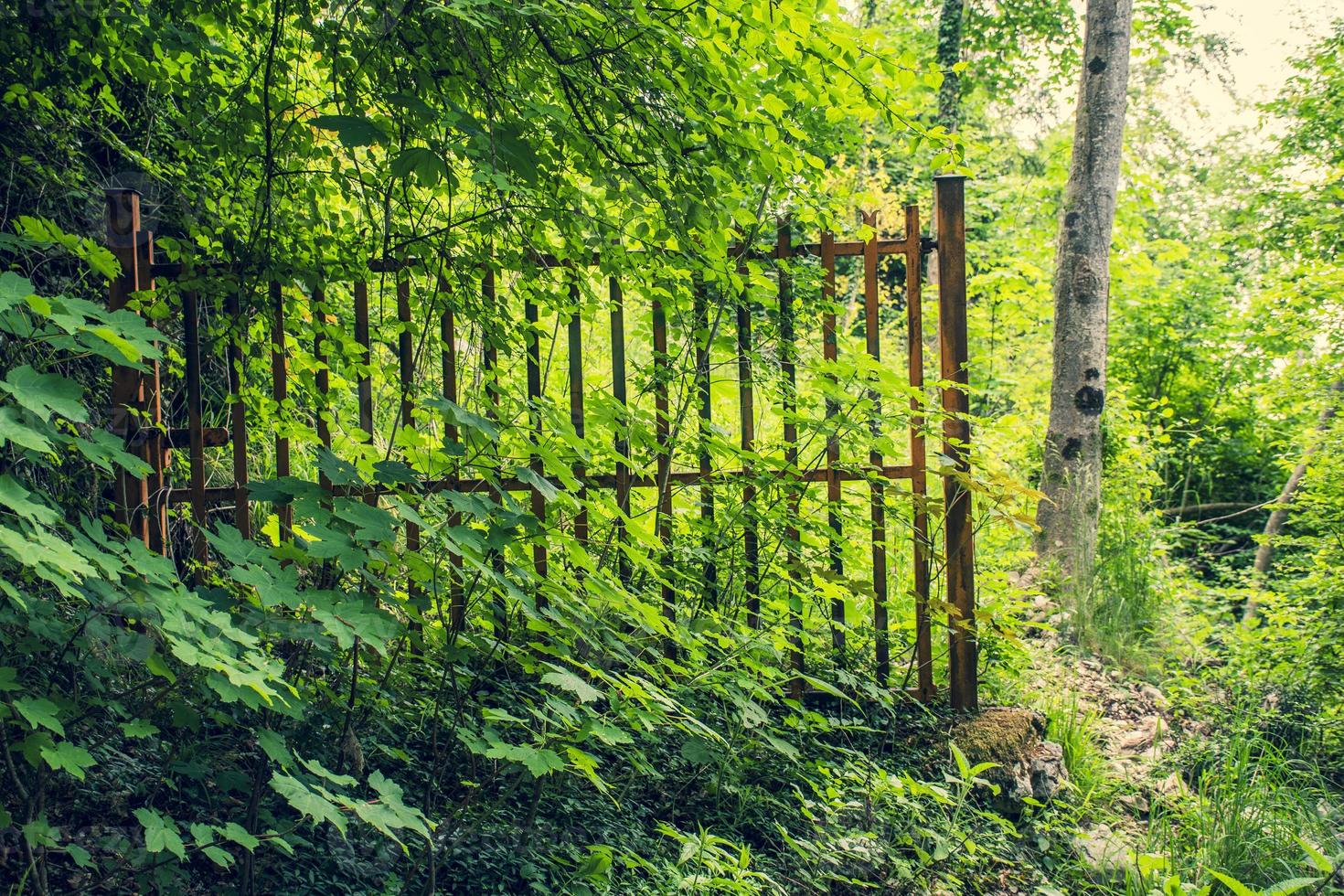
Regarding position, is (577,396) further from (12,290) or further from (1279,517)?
(1279,517)

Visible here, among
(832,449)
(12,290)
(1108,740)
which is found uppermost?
(12,290)

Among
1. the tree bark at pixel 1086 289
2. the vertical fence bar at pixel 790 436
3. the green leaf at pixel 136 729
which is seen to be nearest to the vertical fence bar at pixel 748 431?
the vertical fence bar at pixel 790 436

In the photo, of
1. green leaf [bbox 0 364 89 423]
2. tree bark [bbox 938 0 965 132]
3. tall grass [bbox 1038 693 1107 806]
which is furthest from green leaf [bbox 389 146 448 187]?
tree bark [bbox 938 0 965 132]

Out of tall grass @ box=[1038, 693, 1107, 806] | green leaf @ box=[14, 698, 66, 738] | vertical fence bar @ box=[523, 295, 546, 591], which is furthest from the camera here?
tall grass @ box=[1038, 693, 1107, 806]

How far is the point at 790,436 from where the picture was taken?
3.69 m

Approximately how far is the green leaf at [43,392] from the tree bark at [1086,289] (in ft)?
19.1

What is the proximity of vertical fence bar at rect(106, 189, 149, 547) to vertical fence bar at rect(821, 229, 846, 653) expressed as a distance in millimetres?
2630

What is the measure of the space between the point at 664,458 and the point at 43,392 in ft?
6.76

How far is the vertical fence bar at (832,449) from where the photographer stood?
3.40 metres

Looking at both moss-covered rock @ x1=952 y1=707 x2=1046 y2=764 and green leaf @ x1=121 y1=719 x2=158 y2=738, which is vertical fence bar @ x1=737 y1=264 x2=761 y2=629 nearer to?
moss-covered rock @ x1=952 y1=707 x2=1046 y2=764

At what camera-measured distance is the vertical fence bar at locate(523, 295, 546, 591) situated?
8.28 ft

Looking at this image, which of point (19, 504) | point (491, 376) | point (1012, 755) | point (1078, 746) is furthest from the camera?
point (1078, 746)

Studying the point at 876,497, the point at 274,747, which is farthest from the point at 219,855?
the point at 876,497

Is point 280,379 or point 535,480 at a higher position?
point 280,379
